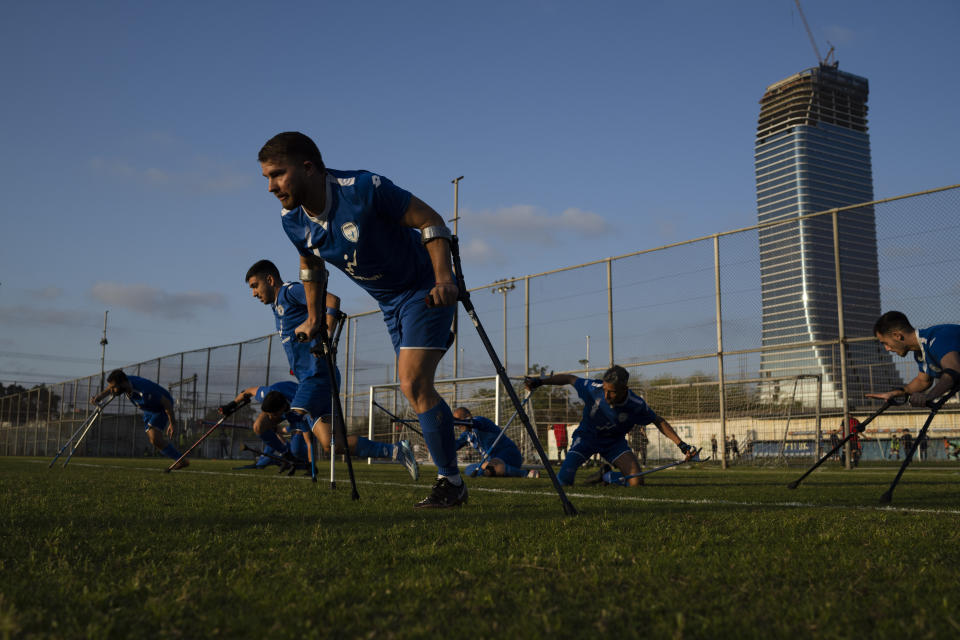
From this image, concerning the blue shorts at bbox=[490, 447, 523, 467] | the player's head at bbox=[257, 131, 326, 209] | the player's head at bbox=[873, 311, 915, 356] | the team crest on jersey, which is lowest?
the blue shorts at bbox=[490, 447, 523, 467]

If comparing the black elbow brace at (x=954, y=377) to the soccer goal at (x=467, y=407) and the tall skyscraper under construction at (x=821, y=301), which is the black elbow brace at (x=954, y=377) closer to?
the tall skyscraper under construction at (x=821, y=301)

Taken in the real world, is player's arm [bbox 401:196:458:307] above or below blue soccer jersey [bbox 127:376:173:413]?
above

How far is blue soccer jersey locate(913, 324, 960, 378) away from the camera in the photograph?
5.77 m

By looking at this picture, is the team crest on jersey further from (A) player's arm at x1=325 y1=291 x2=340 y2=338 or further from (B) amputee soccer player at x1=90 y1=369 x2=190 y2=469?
(B) amputee soccer player at x1=90 y1=369 x2=190 y2=469

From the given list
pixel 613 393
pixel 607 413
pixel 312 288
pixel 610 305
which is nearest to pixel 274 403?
pixel 607 413

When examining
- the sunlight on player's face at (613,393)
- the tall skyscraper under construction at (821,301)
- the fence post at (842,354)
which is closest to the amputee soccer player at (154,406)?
the sunlight on player's face at (613,393)

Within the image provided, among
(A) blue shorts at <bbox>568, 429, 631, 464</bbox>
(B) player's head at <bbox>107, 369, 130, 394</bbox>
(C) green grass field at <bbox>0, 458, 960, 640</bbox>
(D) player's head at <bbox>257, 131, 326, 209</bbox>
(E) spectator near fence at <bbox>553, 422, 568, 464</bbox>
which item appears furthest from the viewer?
(E) spectator near fence at <bbox>553, 422, 568, 464</bbox>

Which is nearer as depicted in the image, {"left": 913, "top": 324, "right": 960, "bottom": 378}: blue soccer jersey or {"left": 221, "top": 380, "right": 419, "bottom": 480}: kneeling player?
{"left": 913, "top": 324, "right": 960, "bottom": 378}: blue soccer jersey

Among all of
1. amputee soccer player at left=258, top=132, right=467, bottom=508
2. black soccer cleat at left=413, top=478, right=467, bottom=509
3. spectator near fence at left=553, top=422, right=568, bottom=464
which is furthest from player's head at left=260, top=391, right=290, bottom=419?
spectator near fence at left=553, top=422, right=568, bottom=464

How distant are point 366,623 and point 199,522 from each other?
83.6 inches

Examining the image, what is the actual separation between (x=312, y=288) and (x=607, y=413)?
4409 millimetres

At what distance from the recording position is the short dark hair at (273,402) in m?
9.87

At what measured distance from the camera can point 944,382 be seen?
213 inches

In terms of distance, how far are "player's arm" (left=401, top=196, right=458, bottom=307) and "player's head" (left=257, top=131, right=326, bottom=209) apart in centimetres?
60
